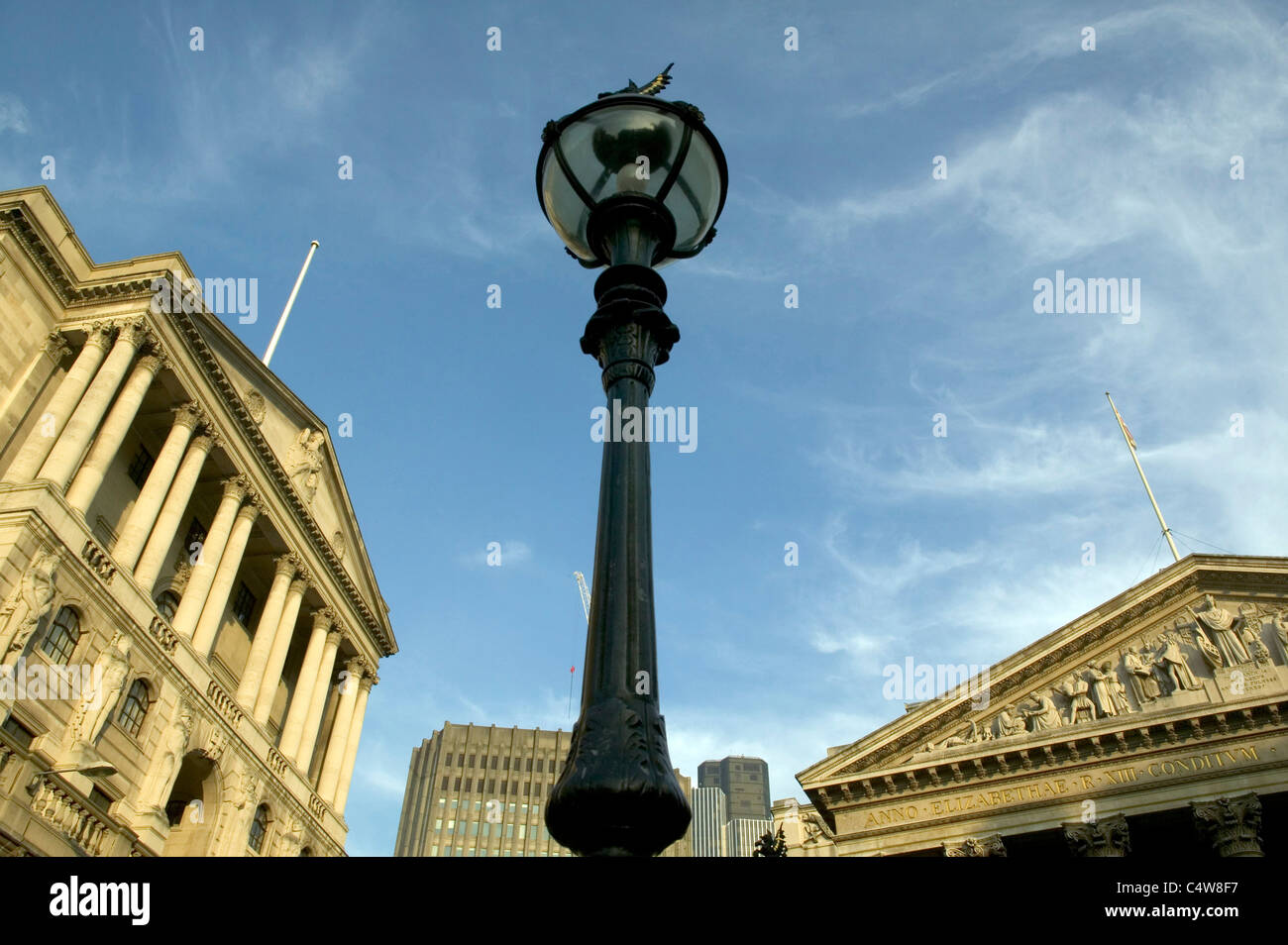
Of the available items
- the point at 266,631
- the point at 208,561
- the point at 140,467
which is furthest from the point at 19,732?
the point at 266,631

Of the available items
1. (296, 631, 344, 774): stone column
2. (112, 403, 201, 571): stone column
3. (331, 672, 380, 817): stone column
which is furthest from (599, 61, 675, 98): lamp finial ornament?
(331, 672, 380, 817): stone column

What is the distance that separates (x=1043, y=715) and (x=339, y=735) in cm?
3036

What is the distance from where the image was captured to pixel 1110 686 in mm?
30891

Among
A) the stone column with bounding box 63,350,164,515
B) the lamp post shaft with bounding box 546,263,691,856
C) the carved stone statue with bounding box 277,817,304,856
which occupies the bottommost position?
the lamp post shaft with bounding box 546,263,691,856

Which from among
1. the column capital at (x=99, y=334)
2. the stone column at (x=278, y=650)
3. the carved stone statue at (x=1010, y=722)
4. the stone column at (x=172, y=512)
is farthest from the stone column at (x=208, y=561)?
the carved stone statue at (x=1010, y=722)

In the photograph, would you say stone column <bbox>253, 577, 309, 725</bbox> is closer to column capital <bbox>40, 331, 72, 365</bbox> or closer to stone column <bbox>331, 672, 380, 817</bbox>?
stone column <bbox>331, 672, 380, 817</bbox>

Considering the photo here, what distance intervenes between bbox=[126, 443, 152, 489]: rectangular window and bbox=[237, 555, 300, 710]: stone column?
266 inches

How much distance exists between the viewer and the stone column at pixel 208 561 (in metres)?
29.6

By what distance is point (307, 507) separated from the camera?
38.0 m

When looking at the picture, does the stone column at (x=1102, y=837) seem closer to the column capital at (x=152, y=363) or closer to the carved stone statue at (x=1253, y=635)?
the carved stone statue at (x=1253, y=635)

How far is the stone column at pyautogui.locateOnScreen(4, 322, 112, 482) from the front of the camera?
80.1 ft

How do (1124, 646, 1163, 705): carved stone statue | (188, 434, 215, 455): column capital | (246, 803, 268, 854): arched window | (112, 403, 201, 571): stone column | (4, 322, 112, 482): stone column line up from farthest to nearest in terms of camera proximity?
(246, 803, 268, 854): arched window → (188, 434, 215, 455): column capital → (1124, 646, 1163, 705): carved stone statue → (112, 403, 201, 571): stone column → (4, 322, 112, 482): stone column

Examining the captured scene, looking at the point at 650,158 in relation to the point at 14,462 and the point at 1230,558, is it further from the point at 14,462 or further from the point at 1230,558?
the point at 1230,558
